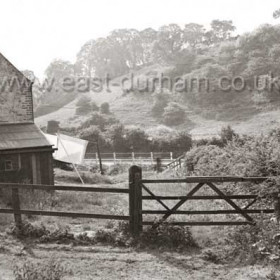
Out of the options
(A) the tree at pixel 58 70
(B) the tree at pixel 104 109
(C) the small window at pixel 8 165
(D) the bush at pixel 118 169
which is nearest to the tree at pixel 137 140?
(D) the bush at pixel 118 169

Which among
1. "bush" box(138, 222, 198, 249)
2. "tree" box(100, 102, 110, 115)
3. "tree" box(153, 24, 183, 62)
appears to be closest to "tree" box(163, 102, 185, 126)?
"tree" box(100, 102, 110, 115)

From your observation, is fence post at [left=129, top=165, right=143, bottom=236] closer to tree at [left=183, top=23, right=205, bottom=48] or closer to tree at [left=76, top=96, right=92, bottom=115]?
tree at [left=76, top=96, right=92, bottom=115]

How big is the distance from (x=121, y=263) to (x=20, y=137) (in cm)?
1388

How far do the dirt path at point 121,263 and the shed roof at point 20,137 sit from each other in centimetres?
1095

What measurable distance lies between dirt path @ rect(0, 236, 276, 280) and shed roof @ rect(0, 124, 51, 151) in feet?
35.9

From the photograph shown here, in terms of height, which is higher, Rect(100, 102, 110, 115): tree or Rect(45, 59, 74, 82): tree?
Rect(45, 59, 74, 82): tree

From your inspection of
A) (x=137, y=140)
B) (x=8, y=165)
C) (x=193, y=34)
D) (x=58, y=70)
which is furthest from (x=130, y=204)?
(x=193, y=34)

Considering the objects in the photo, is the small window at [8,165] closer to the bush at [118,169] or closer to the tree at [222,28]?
the bush at [118,169]

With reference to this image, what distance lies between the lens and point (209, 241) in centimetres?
872

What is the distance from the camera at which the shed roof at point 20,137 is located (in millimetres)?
19250

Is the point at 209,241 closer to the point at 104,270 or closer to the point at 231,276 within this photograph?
the point at 231,276

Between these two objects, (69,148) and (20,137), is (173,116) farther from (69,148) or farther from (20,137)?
(20,137)

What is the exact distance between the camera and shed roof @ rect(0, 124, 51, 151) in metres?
19.2

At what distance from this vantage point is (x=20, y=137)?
20.2 meters
